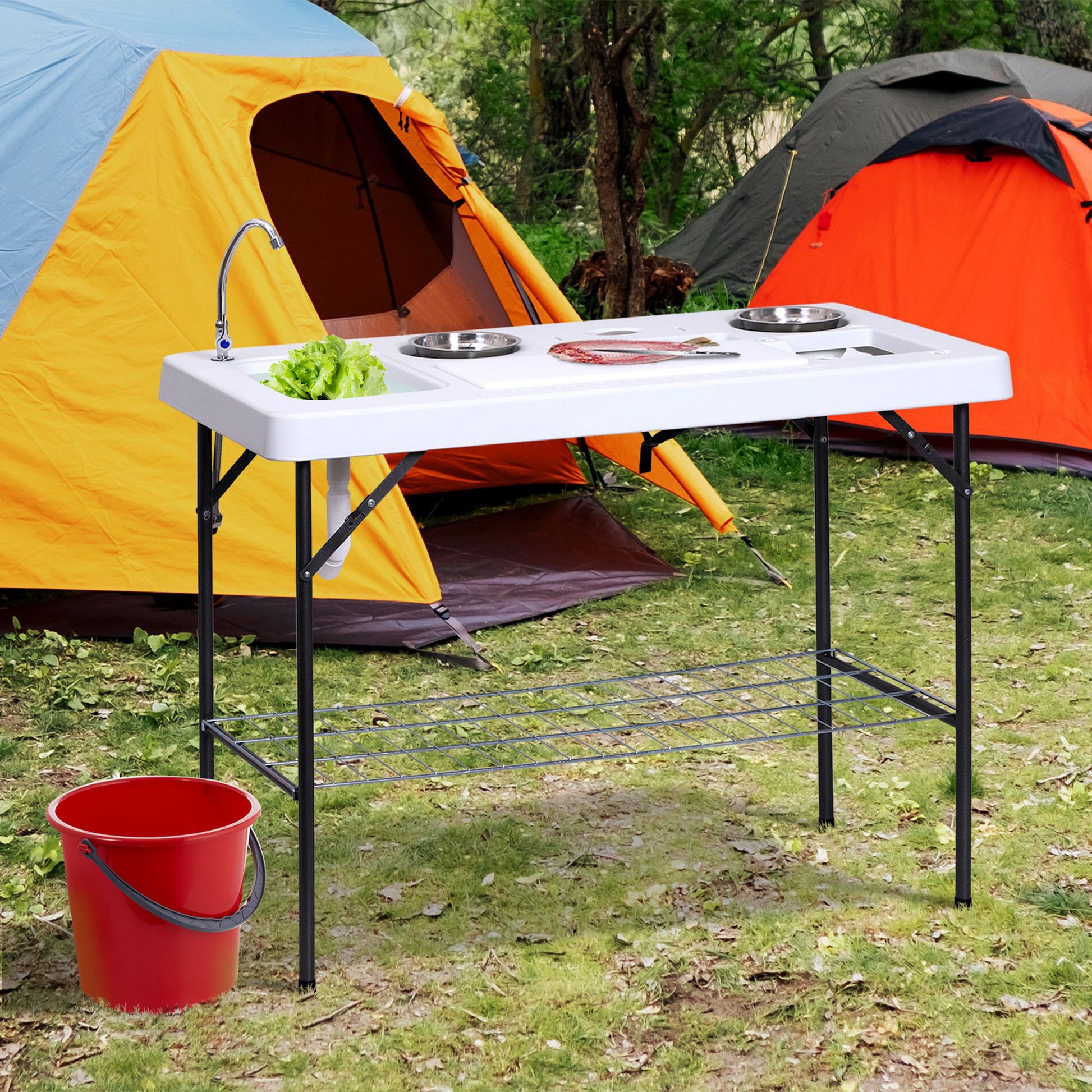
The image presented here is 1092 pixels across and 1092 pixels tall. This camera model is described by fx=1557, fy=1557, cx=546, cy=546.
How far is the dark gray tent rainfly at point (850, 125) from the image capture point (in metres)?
7.65

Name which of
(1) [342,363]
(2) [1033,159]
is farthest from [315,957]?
(2) [1033,159]

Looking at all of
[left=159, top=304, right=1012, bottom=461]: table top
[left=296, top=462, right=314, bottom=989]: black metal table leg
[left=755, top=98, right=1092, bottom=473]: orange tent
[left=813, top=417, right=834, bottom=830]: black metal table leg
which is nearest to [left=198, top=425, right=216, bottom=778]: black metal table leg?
[left=159, top=304, right=1012, bottom=461]: table top

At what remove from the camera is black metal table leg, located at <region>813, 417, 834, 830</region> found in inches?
127

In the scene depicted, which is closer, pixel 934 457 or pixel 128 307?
pixel 934 457

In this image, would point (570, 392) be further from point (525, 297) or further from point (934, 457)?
point (525, 297)

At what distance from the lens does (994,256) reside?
6273mm

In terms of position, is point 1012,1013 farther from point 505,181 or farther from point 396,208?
point 505,181

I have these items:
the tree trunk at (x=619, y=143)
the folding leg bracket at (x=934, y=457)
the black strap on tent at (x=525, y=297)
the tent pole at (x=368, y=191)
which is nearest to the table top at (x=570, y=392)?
the folding leg bracket at (x=934, y=457)

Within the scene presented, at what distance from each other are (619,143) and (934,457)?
4612 mm

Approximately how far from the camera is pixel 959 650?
9.53 feet

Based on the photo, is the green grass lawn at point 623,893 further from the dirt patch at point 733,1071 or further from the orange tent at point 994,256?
the orange tent at point 994,256

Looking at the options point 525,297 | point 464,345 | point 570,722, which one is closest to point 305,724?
point 464,345

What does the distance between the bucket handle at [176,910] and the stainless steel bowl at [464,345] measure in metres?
1.02

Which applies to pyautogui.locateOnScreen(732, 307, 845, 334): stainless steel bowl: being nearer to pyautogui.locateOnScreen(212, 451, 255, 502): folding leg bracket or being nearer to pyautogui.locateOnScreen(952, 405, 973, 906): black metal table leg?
pyautogui.locateOnScreen(952, 405, 973, 906): black metal table leg
